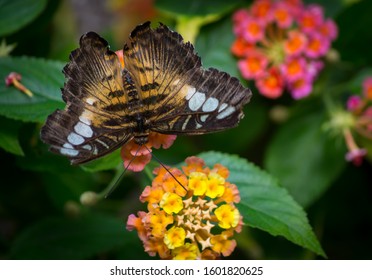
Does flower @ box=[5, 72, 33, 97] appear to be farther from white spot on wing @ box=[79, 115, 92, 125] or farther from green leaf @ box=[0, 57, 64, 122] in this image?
white spot on wing @ box=[79, 115, 92, 125]

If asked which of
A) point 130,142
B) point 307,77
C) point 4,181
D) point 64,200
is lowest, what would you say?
point 130,142

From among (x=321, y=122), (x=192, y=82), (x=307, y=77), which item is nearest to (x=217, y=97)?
(x=192, y=82)

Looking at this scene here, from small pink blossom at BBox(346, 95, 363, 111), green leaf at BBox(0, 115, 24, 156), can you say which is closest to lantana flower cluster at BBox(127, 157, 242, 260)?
green leaf at BBox(0, 115, 24, 156)

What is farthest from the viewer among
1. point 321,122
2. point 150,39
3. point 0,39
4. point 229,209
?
point 321,122

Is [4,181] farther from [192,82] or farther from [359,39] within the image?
[359,39]

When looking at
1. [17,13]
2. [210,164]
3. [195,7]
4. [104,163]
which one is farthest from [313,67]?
[17,13]
